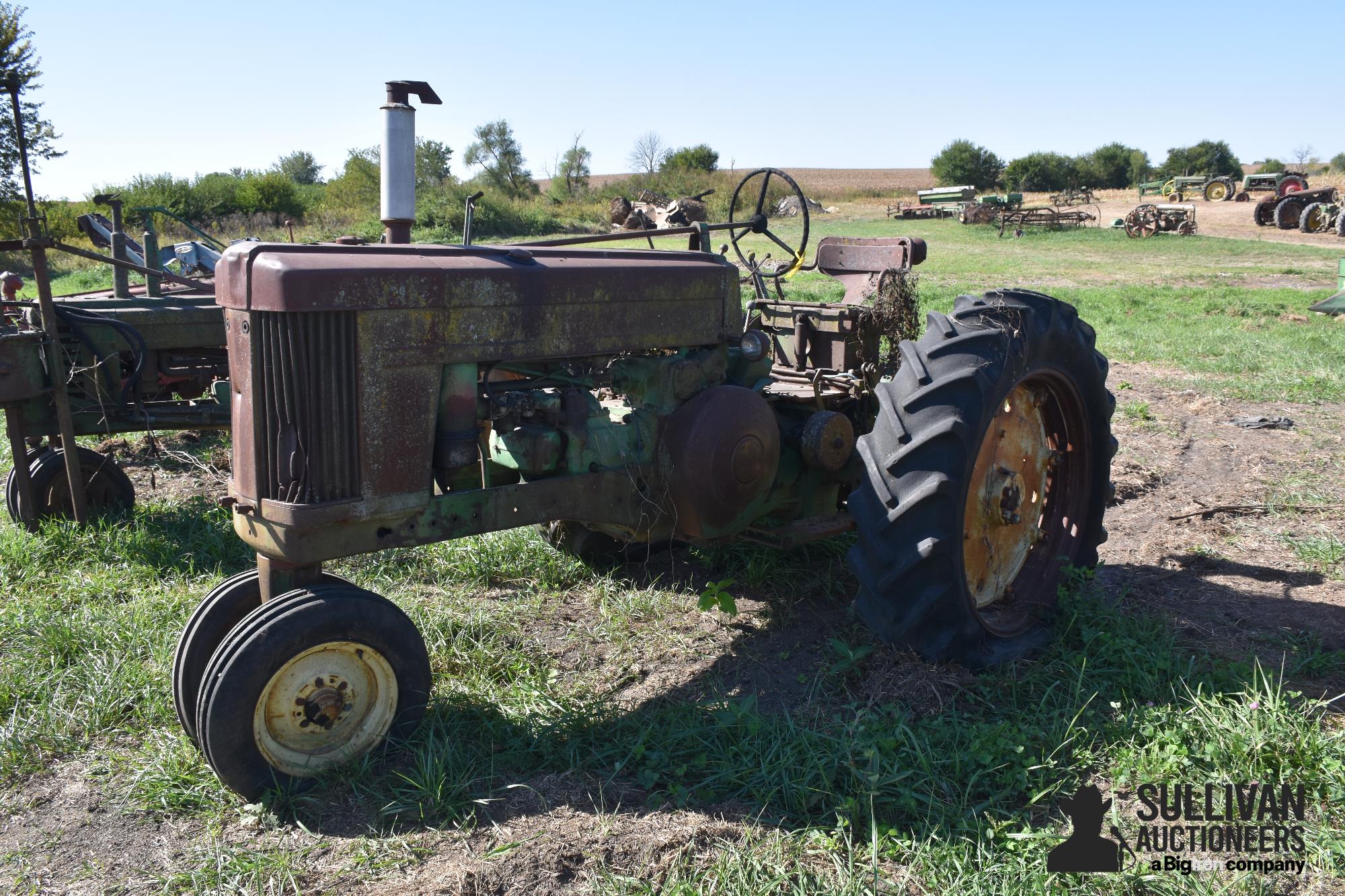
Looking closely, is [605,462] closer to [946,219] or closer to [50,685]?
[50,685]

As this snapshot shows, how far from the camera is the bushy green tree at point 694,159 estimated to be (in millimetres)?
51312

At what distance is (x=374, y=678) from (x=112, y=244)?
14.6 ft

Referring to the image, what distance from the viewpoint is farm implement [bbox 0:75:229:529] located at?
5.28 meters

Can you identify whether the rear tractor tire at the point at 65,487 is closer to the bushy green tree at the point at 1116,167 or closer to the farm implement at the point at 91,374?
the farm implement at the point at 91,374

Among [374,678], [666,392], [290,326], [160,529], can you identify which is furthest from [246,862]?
[160,529]

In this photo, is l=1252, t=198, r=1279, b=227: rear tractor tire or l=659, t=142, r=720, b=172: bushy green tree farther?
l=659, t=142, r=720, b=172: bushy green tree

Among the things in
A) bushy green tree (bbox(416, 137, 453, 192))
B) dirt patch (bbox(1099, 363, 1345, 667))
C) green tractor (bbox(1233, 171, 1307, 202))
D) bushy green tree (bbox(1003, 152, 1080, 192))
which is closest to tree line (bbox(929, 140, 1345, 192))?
bushy green tree (bbox(1003, 152, 1080, 192))

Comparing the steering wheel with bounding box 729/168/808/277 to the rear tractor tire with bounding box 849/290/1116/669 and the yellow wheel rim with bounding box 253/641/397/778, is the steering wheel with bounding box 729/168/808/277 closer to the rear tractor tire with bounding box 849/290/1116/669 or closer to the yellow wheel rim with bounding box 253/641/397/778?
the rear tractor tire with bounding box 849/290/1116/669

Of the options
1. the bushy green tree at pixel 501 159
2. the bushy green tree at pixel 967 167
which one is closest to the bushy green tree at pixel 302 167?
the bushy green tree at pixel 501 159

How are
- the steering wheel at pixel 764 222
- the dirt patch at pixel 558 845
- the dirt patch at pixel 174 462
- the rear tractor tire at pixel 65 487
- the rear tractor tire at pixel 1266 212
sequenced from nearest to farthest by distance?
the dirt patch at pixel 558 845, the steering wheel at pixel 764 222, the rear tractor tire at pixel 65 487, the dirt patch at pixel 174 462, the rear tractor tire at pixel 1266 212

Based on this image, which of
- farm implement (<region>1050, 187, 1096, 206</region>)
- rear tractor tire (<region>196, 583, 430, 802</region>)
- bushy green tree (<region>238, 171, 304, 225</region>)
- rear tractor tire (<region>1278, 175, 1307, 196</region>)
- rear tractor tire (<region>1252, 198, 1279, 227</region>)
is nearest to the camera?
rear tractor tire (<region>196, 583, 430, 802</region>)

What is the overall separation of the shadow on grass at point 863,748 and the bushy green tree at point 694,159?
162ft

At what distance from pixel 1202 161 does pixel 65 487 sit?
60.5 meters

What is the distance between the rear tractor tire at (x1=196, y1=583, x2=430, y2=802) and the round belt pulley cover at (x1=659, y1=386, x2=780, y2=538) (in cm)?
125
